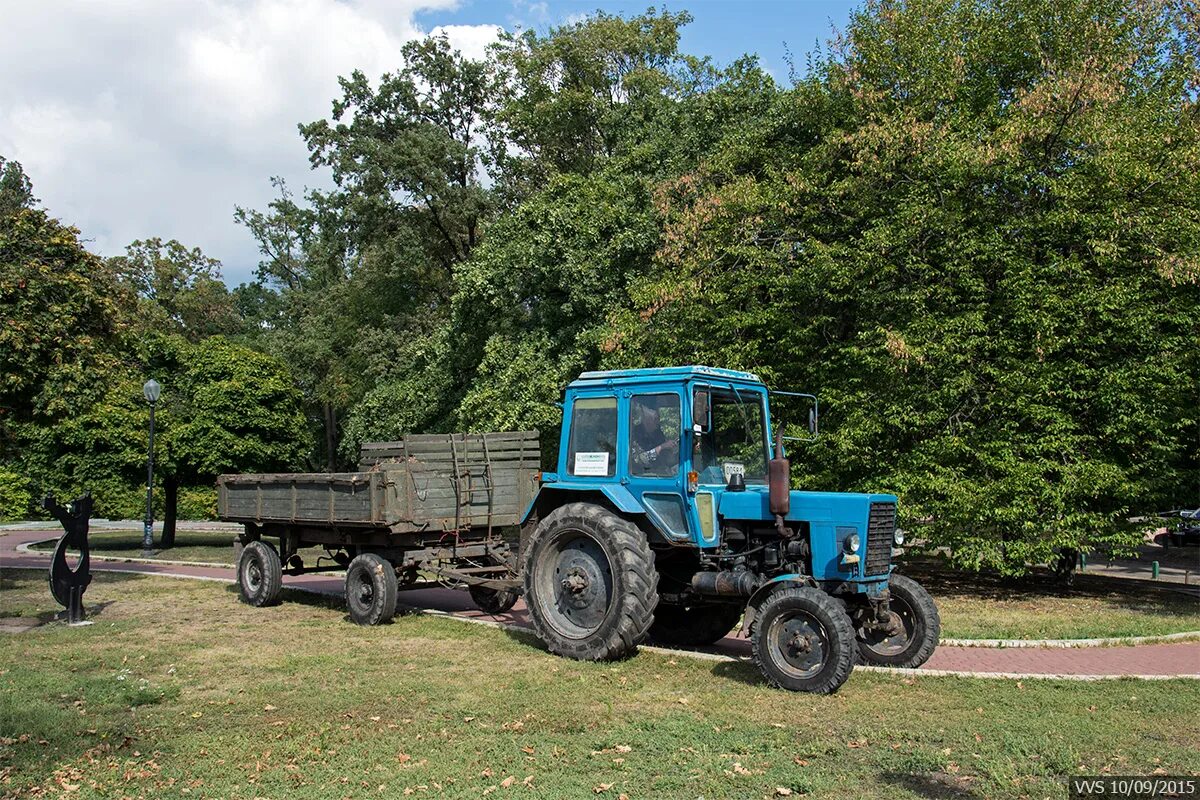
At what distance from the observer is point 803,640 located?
837 cm

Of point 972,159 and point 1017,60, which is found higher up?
point 1017,60

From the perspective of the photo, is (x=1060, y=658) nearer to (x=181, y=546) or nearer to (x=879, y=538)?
(x=879, y=538)

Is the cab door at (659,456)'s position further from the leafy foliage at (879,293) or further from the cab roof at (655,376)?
the leafy foliage at (879,293)

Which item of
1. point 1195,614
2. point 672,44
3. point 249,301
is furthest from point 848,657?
point 249,301

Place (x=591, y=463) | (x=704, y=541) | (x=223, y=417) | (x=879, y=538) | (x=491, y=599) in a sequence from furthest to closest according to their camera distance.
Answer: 1. (x=223, y=417)
2. (x=491, y=599)
3. (x=591, y=463)
4. (x=704, y=541)
5. (x=879, y=538)

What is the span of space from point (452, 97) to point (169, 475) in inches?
690

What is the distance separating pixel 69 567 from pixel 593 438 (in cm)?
743

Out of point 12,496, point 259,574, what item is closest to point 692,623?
point 259,574

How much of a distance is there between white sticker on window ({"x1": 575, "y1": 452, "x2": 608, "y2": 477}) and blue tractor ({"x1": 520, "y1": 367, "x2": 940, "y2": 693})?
0.05 feet

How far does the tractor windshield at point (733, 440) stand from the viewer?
979 centimetres

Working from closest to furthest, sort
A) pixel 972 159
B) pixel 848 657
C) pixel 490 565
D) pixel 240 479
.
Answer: pixel 848 657 < pixel 490 565 < pixel 240 479 < pixel 972 159

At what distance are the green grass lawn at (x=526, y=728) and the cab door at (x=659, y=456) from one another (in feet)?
4.89

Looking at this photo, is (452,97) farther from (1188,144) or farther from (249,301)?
(249,301)

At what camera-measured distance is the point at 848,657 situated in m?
8.01
